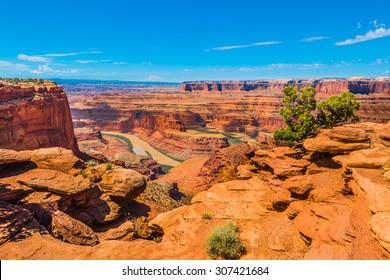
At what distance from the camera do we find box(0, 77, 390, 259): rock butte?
10.7 meters

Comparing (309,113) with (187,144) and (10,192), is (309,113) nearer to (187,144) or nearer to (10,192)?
(10,192)

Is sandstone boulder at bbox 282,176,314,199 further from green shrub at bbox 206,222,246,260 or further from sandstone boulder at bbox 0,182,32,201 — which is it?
sandstone boulder at bbox 0,182,32,201

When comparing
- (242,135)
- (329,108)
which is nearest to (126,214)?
(329,108)

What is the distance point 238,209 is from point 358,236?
7.79m

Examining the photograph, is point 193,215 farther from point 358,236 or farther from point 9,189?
point 9,189

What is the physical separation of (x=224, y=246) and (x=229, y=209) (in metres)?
5.53

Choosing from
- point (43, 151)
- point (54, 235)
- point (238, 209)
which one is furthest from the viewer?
point (43, 151)

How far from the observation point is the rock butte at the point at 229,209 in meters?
10.7

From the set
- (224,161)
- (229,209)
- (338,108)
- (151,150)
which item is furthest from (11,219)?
(151,150)

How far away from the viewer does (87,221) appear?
17156mm

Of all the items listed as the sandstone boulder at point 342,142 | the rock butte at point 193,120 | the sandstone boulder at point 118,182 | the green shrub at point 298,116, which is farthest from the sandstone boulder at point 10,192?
the rock butte at point 193,120

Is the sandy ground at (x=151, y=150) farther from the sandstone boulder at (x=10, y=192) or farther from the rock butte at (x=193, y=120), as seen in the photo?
the sandstone boulder at (x=10, y=192)

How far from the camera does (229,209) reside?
16.6 m

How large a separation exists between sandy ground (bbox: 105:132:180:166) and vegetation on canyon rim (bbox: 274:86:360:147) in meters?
54.4
